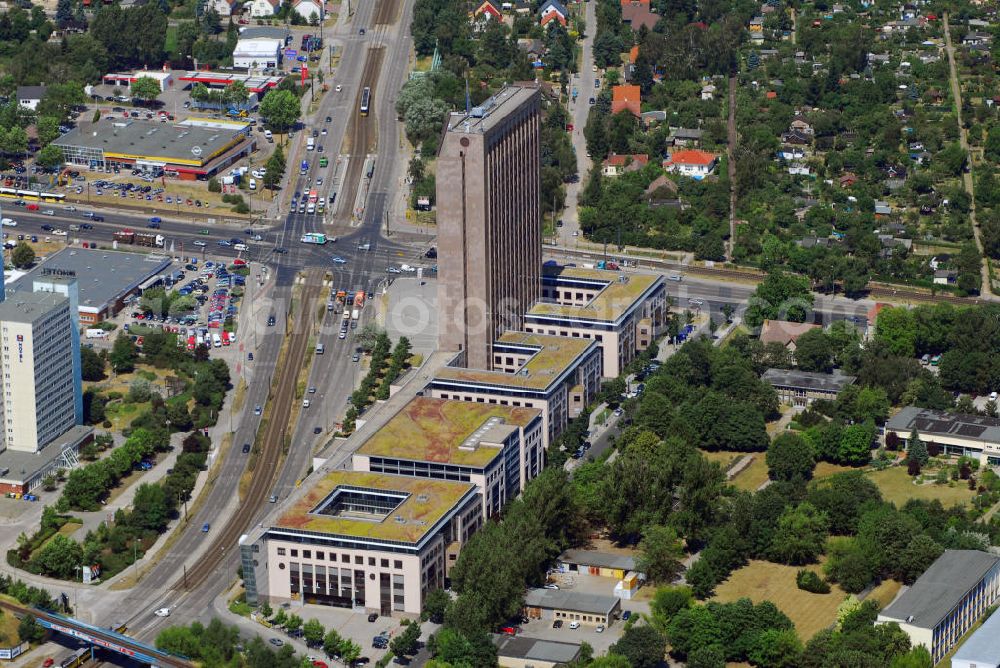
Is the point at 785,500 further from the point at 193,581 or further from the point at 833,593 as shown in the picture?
the point at 193,581

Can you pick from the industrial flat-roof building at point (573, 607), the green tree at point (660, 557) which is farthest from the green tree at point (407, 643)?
the green tree at point (660, 557)

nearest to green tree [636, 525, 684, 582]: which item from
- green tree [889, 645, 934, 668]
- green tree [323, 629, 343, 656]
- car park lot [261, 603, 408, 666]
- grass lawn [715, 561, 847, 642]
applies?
grass lawn [715, 561, 847, 642]

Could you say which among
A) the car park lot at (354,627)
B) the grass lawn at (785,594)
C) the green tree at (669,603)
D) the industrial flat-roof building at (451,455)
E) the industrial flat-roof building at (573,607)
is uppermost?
the industrial flat-roof building at (451,455)

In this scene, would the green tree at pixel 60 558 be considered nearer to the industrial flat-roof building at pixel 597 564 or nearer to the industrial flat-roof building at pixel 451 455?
the industrial flat-roof building at pixel 451 455

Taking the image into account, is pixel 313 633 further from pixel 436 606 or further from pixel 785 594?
pixel 785 594

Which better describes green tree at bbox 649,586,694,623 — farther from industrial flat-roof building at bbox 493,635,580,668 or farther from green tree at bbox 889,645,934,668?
green tree at bbox 889,645,934,668

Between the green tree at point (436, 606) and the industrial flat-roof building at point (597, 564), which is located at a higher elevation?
the green tree at point (436, 606)

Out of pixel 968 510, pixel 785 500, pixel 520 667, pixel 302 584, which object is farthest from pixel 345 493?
pixel 968 510
